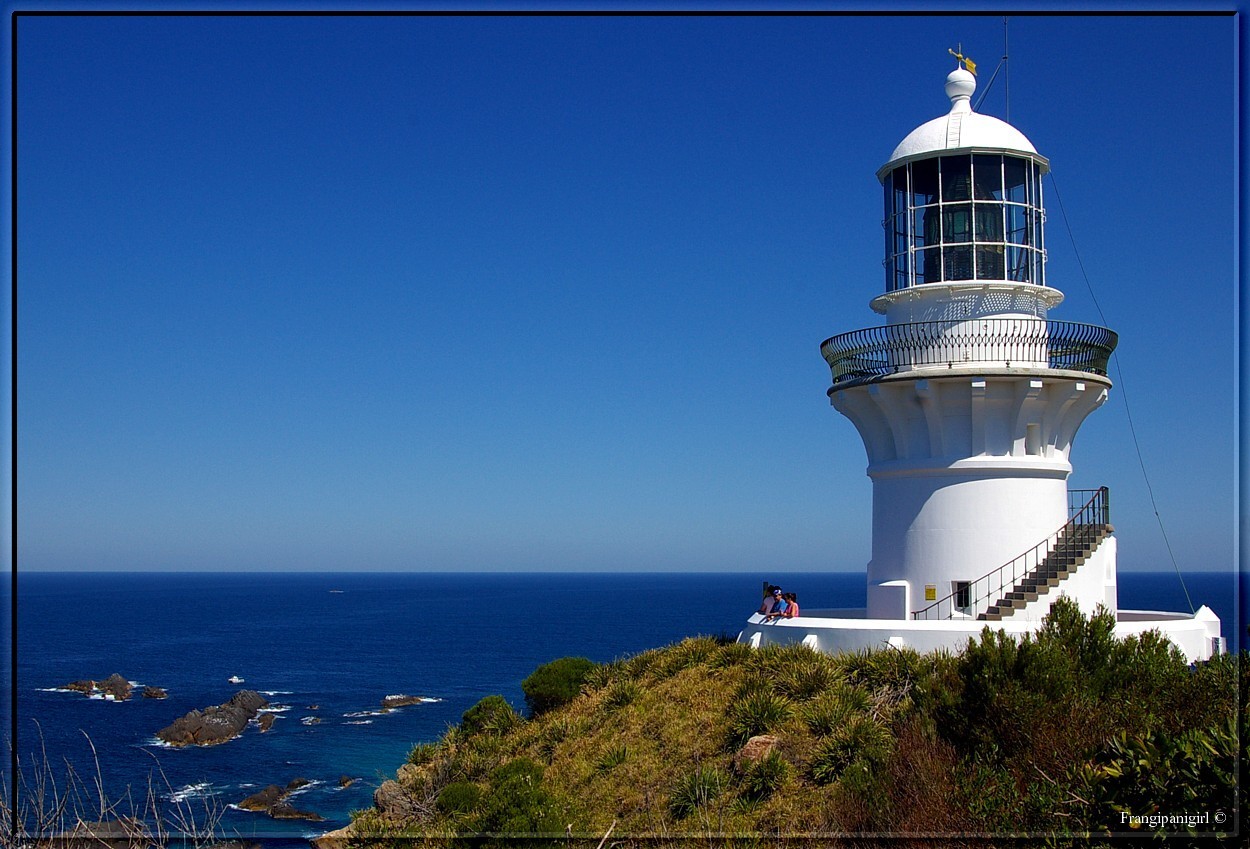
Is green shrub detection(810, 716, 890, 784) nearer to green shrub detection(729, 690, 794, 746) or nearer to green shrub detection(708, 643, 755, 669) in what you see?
green shrub detection(729, 690, 794, 746)

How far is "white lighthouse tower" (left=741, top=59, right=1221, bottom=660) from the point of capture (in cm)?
1625

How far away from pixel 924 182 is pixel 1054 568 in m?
6.39

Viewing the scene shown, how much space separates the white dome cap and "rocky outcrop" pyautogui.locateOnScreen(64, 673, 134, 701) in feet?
180

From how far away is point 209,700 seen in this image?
58750mm

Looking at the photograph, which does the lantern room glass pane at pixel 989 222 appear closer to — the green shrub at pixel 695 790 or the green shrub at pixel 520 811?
the green shrub at pixel 695 790

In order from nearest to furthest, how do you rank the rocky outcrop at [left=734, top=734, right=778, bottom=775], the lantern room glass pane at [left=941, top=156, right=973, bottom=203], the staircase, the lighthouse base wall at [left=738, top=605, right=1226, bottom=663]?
the rocky outcrop at [left=734, top=734, right=778, bottom=775], the lighthouse base wall at [left=738, top=605, right=1226, bottom=663], the staircase, the lantern room glass pane at [left=941, top=156, right=973, bottom=203]

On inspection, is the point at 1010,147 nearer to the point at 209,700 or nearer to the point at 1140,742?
the point at 1140,742

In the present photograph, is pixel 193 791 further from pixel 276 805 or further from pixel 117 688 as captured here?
pixel 117 688

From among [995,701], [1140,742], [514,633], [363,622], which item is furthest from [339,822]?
[363,622]

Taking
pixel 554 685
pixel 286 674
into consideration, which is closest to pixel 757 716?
pixel 554 685

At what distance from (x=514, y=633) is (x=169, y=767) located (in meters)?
70.9

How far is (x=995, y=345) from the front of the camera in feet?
54.1

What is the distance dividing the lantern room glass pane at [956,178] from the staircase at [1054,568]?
5.50m

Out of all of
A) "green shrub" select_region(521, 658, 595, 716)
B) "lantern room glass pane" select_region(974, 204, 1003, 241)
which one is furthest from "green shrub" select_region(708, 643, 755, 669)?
"lantern room glass pane" select_region(974, 204, 1003, 241)
